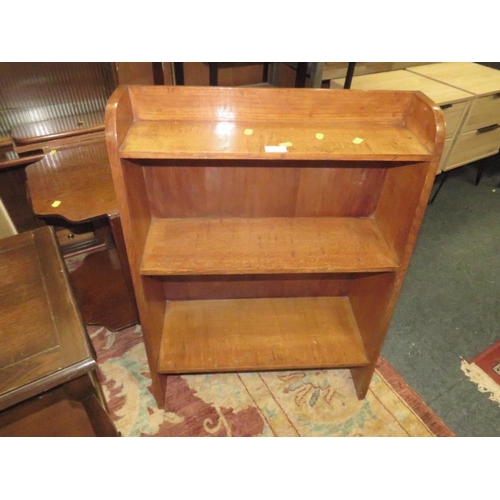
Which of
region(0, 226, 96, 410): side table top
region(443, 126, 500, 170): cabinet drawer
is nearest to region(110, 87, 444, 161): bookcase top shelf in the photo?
region(0, 226, 96, 410): side table top

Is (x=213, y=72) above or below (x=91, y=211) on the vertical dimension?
above

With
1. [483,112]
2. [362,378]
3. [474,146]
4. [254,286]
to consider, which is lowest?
[362,378]

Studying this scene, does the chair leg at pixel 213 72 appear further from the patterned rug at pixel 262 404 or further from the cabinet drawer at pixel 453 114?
the cabinet drawer at pixel 453 114

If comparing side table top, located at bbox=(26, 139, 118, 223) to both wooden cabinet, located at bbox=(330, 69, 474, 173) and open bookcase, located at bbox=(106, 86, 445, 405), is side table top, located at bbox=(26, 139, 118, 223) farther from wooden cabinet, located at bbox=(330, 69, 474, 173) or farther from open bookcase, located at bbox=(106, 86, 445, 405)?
wooden cabinet, located at bbox=(330, 69, 474, 173)

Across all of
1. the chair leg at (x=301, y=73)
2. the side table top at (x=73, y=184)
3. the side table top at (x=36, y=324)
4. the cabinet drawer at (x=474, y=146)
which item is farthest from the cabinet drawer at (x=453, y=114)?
the side table top at (x=36, y=324)

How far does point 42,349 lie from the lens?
86cm

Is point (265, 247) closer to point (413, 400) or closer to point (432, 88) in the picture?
point (413, 400)

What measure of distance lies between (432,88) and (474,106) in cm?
28

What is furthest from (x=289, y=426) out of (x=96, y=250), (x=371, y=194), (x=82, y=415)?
(x=96, y=250)

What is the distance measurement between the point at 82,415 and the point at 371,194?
120 cm

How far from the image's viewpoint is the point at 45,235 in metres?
1.15

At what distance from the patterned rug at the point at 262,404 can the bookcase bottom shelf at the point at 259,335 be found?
22 centimetres

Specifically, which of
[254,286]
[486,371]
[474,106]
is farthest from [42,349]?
[474,106]

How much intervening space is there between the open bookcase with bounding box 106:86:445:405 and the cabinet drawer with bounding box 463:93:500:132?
4.81ft
